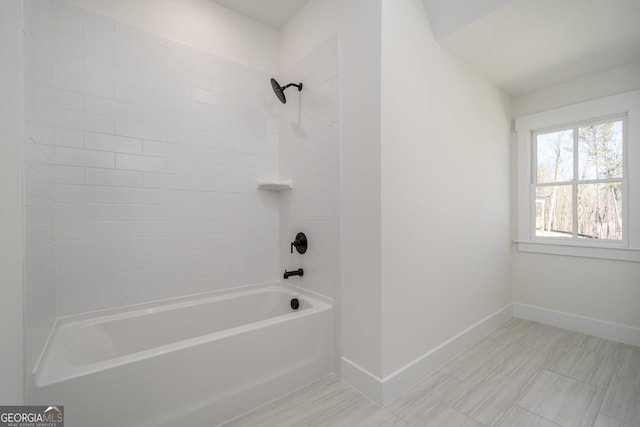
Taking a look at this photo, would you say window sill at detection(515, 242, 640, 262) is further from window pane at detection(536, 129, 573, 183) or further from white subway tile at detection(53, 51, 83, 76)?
white subway tile at detection(53, 51, 83, 76)

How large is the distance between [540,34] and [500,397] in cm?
238

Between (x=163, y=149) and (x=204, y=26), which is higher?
(x=204, y=26)

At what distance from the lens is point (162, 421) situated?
1.21m

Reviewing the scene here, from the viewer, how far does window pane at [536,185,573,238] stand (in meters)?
2.52

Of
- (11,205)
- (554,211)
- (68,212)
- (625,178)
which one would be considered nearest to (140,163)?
(68,212)

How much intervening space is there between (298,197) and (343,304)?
0.93 m

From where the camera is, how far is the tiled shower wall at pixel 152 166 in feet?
5.15

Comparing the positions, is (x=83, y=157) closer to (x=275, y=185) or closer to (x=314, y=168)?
(x=275, y=185)

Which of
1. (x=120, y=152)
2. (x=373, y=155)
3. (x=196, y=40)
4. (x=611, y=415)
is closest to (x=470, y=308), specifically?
(x=611, y=415)

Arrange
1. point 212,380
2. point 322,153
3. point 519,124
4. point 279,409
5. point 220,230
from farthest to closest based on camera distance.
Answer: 1. point 519,124
2. point 220,230
3. point 322,153
4. point 279,409
5. point 212,380

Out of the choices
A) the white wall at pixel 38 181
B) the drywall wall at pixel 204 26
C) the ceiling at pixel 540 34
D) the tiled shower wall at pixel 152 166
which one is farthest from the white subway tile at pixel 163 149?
the ceiling at pixel 540 34

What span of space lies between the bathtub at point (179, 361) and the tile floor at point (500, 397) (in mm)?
168

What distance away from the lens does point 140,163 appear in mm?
1770

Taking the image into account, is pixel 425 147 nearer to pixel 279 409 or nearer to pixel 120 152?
pixel 279 409
